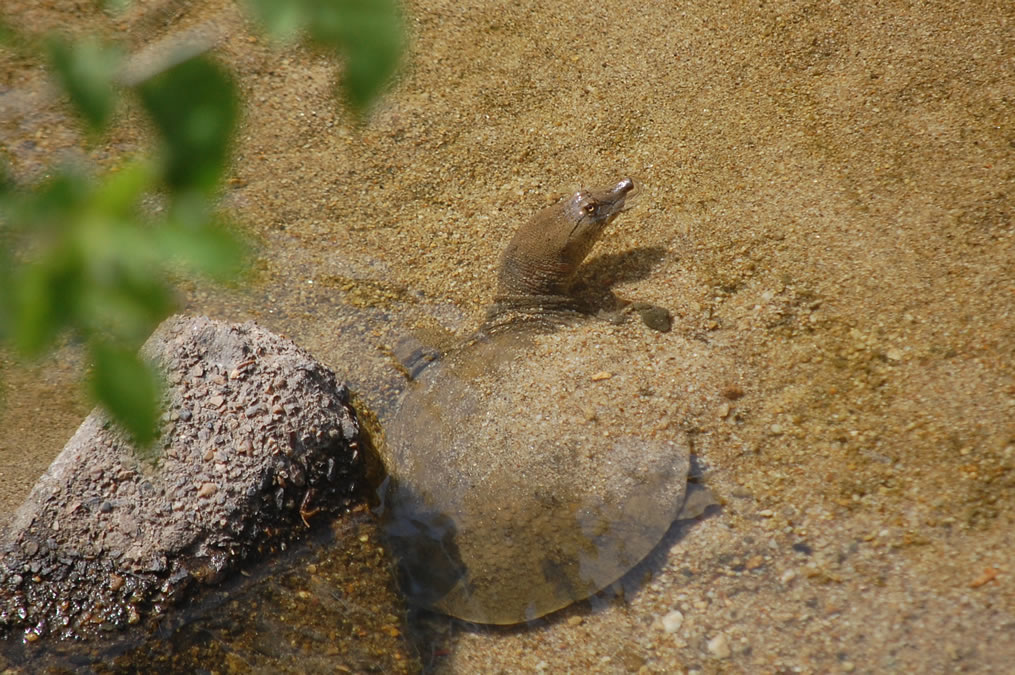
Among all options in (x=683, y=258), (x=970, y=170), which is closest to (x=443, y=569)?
(x=683, y=258)

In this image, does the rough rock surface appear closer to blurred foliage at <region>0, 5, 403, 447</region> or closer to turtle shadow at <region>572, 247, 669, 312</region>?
turtle shadow at <region>572, 247, 669, 312</region>

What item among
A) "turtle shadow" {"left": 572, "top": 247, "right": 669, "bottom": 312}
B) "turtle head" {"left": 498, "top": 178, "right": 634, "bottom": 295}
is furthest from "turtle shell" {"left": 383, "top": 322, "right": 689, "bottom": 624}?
"turtle head" {"left": 498, "top": 178, "right": 634, "bottom": 295}

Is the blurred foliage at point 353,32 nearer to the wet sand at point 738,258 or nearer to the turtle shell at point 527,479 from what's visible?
the wet sand at point 738,258

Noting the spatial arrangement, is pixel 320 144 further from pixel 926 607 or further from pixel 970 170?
pixel 926 607

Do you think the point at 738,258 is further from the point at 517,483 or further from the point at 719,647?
the point at 719,647

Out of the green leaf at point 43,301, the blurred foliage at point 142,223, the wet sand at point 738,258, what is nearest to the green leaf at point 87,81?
the blurred foliage at point 142,223

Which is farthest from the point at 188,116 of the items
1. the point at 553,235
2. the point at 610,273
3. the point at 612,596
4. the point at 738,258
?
the point at 610,273
